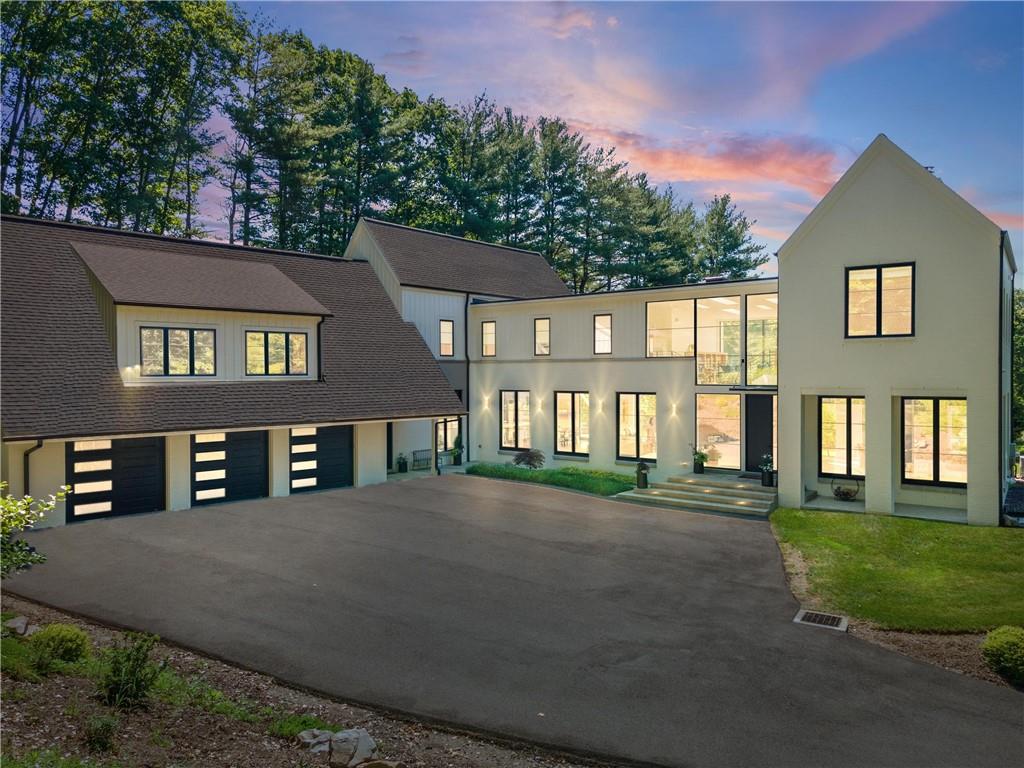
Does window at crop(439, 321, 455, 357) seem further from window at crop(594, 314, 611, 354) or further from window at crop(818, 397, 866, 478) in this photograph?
window at crop(818, 397, 866, 478)

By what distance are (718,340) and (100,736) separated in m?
20.4

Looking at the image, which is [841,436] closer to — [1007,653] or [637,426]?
[637,426]

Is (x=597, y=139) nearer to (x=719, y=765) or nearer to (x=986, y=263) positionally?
(x=986, y=263)

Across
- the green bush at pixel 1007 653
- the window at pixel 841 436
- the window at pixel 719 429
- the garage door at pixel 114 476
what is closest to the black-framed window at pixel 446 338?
the window at pixel 719 429

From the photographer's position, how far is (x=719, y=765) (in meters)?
6.73

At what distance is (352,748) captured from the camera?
668 centimetres

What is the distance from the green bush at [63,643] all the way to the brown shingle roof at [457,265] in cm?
1994

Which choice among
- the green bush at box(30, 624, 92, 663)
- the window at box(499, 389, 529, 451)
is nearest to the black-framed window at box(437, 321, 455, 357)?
the window at box(499, 389, 529, 451)

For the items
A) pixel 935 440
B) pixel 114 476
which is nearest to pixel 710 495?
pixel 935 440

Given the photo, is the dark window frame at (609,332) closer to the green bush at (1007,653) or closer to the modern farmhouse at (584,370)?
the modern farmhouse at (584,370)

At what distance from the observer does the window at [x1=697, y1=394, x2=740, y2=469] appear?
22.2m

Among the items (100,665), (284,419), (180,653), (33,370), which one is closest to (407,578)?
(180,653)

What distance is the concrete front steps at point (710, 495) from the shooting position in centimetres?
1897

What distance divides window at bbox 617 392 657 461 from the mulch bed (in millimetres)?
17551
